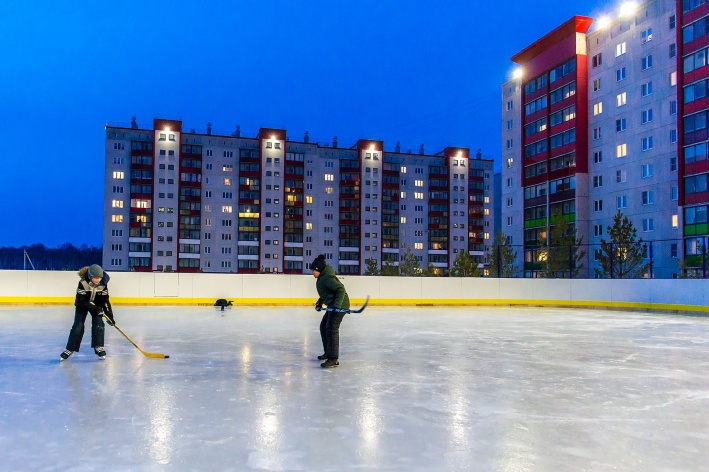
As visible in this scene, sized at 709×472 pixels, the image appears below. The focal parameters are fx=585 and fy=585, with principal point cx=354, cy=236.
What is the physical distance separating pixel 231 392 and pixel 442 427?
9.45 feet

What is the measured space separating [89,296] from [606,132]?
56.7 m

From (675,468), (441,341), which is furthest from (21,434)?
(441,341)

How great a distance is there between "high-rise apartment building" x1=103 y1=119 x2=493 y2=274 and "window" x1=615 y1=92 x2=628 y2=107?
4079 centimetres

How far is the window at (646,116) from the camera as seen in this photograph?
5234 cm

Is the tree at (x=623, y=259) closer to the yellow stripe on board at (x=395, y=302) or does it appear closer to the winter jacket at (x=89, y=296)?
the yellow stripe on board at (x=395, y=302)

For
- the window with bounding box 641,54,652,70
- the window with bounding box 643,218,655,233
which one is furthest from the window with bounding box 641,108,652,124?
the window with bounding box 643,218,655,233

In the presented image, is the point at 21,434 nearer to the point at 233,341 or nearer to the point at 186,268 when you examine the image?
the point at 233,341

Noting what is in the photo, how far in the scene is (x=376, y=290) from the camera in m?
27.2

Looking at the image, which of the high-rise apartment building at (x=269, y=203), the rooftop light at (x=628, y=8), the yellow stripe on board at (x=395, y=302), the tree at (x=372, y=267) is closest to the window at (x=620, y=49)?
the rooftop light at (x=628, y=8)

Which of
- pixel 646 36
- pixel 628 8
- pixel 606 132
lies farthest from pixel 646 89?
pixel 628 8

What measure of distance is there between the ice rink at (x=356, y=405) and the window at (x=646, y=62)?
46568 millimetres

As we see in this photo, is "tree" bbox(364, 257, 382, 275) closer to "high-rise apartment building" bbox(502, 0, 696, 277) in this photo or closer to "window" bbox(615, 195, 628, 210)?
"high-rise apartment building" bbox(502, 0, 696, 277)

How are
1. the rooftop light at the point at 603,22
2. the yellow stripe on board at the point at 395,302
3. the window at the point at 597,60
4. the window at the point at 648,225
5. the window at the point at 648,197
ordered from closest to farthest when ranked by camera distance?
the yellow stripe on board at the point at 395,302 → the window at the point at 648,225 → the window at the point at 648,197 → the rooftop light at the point at 603,22 → the window at the point at 597,60

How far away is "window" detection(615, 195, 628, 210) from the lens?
2140 inches
